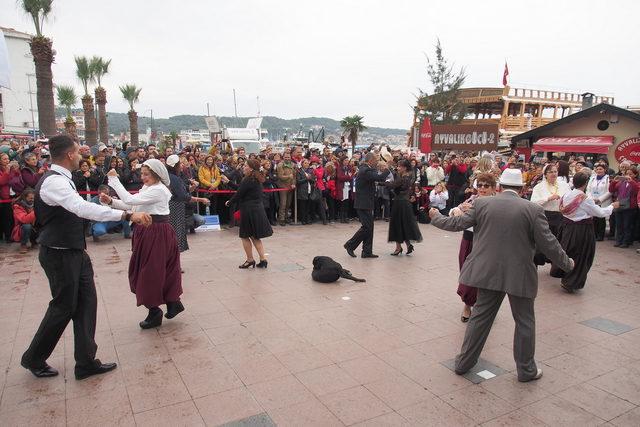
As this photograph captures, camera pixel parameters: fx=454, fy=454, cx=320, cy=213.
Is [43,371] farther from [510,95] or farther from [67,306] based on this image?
[510,95]

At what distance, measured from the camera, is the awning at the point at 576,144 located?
1688 cm

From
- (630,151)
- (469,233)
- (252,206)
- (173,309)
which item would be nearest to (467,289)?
(469,233)

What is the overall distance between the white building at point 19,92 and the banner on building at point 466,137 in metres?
57.0

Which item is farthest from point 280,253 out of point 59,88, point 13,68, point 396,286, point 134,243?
point 13,68

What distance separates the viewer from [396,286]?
659cm

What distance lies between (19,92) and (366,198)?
6573 centimetres

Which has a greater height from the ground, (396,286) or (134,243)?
(134,243)

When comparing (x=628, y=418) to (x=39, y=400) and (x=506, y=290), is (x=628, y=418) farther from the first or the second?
(x=39, y=400)

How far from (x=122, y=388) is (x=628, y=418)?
12.7ft

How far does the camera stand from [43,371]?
12.5 ft

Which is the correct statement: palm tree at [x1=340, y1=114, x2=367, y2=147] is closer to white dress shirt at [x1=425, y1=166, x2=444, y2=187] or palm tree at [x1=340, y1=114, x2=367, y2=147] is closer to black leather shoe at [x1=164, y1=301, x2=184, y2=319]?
white dress shirt at [x1=425, y1=166, x2=444, y2=187]

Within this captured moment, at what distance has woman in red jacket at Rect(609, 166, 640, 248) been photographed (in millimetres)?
9789

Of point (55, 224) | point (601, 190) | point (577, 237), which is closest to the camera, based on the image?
point (55, 224)

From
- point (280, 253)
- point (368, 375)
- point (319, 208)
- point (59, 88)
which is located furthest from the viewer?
point (59, 88)
